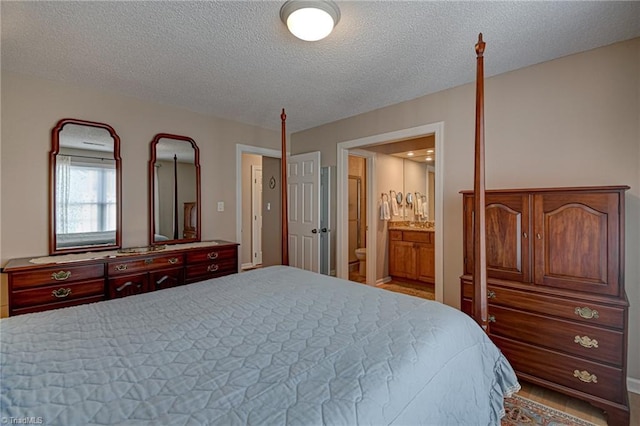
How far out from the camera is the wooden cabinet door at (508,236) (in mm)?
2061

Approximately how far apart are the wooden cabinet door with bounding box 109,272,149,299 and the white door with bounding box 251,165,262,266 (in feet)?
10.4

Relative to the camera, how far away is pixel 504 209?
2.15 metres

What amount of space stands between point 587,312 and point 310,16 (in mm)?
2420

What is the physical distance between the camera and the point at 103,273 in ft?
8.06

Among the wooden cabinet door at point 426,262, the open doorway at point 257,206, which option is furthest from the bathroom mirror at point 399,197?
the open doorway at point 257,206

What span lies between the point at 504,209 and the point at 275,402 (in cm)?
208

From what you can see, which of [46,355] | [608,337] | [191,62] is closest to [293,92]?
[191,62]

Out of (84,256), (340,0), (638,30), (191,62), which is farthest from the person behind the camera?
(84,256)

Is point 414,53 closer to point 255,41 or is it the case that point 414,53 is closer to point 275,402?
point 255,41

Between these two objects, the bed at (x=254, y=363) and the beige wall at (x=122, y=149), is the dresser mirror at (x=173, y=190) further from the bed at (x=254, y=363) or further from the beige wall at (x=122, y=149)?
the bed at (x=254, y=363)

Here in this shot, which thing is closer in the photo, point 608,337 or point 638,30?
point 608,337

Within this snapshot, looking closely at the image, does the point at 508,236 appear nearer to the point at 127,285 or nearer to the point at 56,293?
the point at 127,285

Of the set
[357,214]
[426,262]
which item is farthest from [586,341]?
[357,214]

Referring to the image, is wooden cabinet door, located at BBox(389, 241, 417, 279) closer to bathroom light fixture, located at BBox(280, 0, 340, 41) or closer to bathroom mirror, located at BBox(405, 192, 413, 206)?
bathroom mirror, located at BBox(405, 192, 413, 206)
